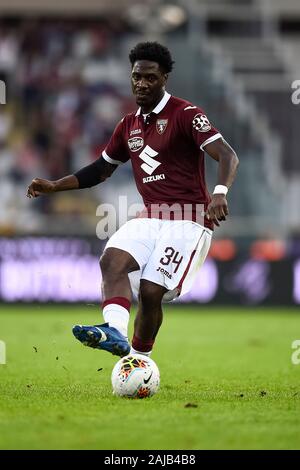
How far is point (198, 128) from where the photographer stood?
763 cm

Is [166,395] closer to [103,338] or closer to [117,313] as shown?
[117,313]

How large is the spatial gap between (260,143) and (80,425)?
1678cm

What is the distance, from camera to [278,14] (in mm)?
28328

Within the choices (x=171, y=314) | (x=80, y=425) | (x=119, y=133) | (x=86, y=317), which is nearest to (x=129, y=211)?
(x=171, y=314)

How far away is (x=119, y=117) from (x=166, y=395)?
53.8ft

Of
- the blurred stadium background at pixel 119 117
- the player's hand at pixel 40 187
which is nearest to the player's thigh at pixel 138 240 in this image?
the player's hand at pixel 40 187

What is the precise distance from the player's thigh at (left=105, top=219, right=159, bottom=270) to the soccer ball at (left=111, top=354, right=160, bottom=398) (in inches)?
29.6

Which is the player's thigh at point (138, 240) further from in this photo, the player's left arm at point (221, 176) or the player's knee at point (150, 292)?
the player's left arm at point (221, 176)

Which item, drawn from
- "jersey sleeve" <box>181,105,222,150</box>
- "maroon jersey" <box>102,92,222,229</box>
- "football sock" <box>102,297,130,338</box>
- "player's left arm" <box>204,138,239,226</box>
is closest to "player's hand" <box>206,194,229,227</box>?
"player's left arm" <box>204,138,239,226</box>

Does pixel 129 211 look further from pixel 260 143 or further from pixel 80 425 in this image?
pixel 80 425

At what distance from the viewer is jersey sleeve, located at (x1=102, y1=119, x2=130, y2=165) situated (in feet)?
27.6

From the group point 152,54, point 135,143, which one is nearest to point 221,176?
point 135,143

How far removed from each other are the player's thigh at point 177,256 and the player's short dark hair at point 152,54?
1269mm
